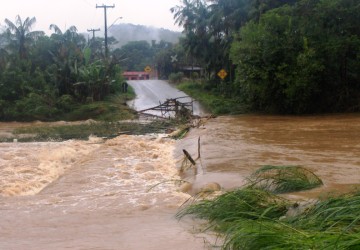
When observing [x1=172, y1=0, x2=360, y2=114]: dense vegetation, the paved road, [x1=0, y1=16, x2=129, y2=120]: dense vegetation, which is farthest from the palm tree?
[x1=172, y1=0, x2=360, y2=114]: dense vegetation

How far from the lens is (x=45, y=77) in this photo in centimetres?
3825

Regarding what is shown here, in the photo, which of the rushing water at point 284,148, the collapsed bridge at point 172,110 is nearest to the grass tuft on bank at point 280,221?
the rushing water at point 284,148

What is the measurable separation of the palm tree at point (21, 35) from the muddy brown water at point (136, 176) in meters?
21.6

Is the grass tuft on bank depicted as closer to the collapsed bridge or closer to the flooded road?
the flooded road

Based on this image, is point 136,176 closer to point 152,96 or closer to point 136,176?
point 136,176

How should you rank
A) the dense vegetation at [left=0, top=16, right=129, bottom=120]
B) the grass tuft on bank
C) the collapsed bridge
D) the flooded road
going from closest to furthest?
the grass tuft on bank → the flooded road → the collapsed bridge → the dense vegetation at [left=0, top=16, right=129, bottom=120]

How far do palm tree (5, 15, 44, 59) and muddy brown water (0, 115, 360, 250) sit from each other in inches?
850

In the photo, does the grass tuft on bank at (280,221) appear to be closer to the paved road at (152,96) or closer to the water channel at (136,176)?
the water channel at (136,176)

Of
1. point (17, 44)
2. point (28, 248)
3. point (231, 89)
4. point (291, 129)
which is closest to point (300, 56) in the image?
point (291, 129)

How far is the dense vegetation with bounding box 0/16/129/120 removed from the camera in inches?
1336

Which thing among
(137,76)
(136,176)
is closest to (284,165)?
(136,176)

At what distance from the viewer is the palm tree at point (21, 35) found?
4166 cm

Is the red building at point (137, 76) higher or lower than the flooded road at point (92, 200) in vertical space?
higher

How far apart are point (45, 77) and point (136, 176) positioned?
27017 millimetres
